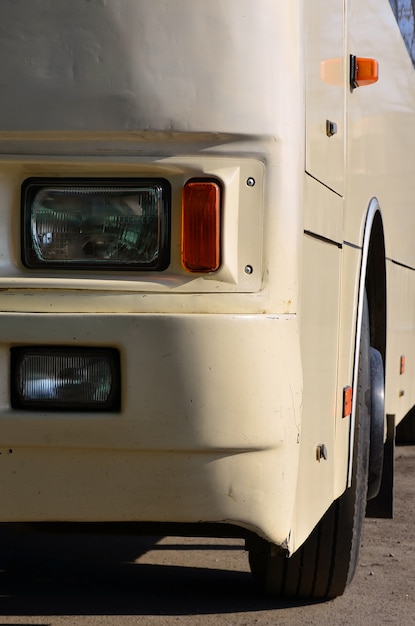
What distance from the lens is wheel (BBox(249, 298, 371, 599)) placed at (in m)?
4.29

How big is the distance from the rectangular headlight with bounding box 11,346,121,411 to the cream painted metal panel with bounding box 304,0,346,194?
0.75m

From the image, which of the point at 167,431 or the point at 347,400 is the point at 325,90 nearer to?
the point at 347,400

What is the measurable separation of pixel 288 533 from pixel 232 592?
1437 millimetres

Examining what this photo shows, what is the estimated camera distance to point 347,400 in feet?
12.9

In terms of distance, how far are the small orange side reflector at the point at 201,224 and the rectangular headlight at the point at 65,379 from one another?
30 cm

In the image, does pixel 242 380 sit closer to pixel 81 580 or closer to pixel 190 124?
pixel 190 124

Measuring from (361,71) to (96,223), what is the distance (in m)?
1.36

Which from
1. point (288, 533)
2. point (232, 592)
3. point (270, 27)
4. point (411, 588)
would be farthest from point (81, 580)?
point (270, 27)

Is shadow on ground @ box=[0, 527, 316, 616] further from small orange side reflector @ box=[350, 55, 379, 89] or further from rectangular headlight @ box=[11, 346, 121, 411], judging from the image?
small orange side reflector @ box=[350, 55, 379, 89]

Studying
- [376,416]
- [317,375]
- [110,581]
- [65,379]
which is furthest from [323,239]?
[110,581]

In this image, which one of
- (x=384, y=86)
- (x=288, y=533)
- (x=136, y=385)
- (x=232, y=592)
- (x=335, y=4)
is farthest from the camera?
(x=384, y=86)

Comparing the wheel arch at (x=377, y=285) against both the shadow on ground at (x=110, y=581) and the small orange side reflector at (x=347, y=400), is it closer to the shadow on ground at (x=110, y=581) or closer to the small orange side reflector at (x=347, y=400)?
the small orange side reflector at (x=347, y=400)

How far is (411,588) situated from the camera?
15.5 feet

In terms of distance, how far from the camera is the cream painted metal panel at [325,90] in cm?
328
